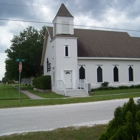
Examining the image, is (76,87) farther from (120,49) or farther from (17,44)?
(17,44)

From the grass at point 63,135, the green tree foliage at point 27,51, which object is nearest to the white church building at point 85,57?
the green tree foliage at point 27,51

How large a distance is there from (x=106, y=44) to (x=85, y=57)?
515cm

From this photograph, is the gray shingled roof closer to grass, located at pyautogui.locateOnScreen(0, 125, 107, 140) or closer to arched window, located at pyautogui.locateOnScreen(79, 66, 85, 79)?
arched window, located at pyautogui.locateOnScreen(79, 66, 85, 79)

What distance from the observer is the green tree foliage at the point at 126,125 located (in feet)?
12.2

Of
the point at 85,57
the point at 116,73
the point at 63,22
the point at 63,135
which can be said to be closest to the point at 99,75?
the point at 116,73

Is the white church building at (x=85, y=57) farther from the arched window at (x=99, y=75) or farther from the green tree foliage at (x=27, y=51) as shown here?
the green tree foliage at (x=27, y=51)

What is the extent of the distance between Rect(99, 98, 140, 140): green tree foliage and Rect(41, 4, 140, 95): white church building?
1983 cm

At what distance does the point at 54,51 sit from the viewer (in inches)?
1072

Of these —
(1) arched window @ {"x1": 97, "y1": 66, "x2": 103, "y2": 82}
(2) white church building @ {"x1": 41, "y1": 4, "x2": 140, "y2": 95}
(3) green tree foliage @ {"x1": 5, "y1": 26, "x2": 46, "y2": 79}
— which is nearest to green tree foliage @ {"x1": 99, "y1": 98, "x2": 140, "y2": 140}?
(2) white church building @ {"x1": 41, "y1": 4, "x2": 140, "y2": 95}

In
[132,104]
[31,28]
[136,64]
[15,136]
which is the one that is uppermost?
[31,28]

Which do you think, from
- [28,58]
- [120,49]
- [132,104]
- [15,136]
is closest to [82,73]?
[120,49]

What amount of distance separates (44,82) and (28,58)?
9323 millimetres

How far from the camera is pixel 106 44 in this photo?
31.4 metres

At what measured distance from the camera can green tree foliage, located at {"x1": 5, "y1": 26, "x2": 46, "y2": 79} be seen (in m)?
36.6
